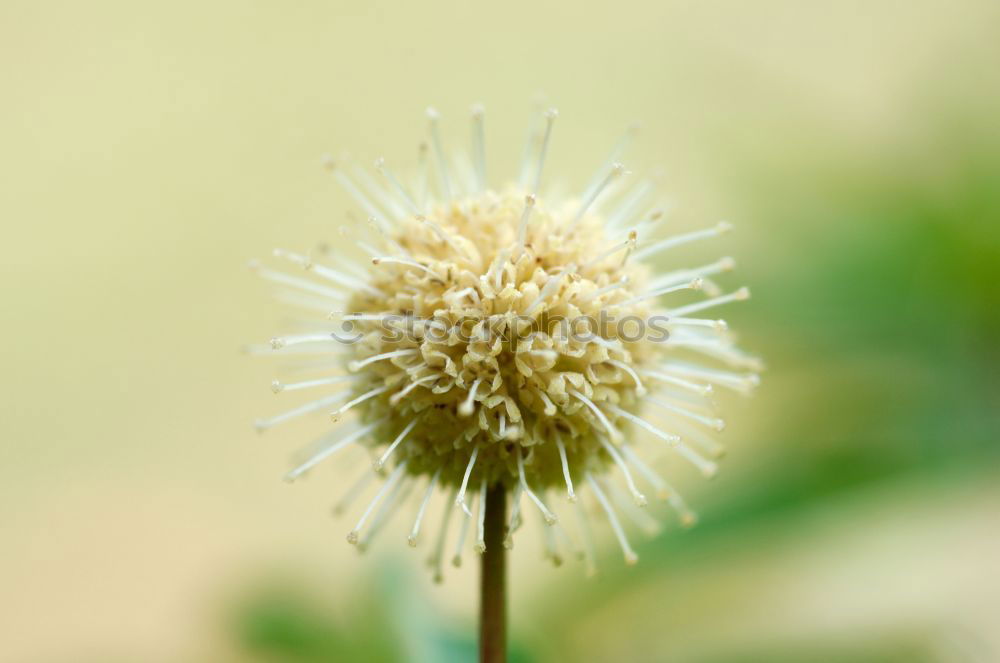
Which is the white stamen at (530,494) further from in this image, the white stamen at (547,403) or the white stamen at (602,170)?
the white stamen at (602,170)

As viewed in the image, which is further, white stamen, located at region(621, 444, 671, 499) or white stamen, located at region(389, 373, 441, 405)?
white stamen, located at region(621, 444, 671, 499)

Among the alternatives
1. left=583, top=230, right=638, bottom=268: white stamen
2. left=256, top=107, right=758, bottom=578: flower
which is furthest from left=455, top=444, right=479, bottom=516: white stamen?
left=583, top=230, right=638, bottom=268: white stamen

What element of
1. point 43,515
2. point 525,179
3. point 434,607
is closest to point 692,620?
point 434,607

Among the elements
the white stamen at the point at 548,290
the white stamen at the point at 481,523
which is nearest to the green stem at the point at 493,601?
the white stamen at the point at 481,523

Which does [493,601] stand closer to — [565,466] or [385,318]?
[565,466]

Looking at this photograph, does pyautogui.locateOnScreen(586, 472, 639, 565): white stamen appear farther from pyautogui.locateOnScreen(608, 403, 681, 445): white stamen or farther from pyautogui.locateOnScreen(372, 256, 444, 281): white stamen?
pyautogui.locateOnScreen(372, 256, 444, 281): white stamen
